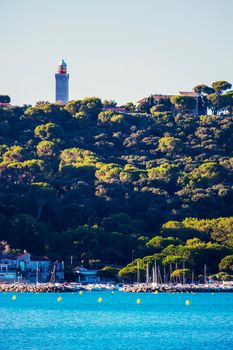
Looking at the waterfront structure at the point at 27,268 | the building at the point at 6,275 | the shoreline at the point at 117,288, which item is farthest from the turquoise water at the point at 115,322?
the building at the point at 6,275

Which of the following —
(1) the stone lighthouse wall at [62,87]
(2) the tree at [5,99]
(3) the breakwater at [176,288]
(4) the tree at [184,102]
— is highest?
(1) the stone lighthouse wall at [62,87]

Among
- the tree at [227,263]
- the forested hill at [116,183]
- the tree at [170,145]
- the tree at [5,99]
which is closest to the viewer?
the tree at [227,263]

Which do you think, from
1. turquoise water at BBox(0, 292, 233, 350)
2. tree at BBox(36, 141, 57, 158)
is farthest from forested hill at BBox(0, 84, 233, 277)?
turquoise water at BBox(0, 292, 233, 350)

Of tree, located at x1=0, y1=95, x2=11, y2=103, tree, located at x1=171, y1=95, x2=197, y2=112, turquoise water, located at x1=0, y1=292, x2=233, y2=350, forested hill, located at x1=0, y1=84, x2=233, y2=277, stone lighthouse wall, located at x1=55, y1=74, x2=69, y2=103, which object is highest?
stone lighthouse wall, located at x1=55, y1=74, x2=69, y2=103

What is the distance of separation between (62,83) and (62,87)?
779 millimetres

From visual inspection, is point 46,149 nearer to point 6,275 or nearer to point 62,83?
point 62,83

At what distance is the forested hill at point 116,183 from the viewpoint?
349ft

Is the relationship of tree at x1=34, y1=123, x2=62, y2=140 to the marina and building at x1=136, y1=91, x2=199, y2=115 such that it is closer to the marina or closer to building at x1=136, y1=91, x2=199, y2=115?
building at x1=136, y1=91, x2=199, y2=115

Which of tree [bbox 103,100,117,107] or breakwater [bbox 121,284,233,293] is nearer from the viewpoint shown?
breakwater [bbox 121,284,233,293]

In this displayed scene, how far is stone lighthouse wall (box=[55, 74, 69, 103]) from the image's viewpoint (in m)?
155

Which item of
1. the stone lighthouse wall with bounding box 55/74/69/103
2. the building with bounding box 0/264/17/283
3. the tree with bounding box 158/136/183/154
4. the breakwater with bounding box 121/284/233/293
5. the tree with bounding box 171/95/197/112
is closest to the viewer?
the breakwater with bounding box 121/284/233/293

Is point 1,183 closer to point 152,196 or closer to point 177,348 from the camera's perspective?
point 152,196

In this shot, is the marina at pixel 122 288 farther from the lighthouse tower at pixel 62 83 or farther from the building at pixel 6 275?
the lighthouse tower at pixel 62 83

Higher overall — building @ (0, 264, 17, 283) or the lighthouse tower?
the lighthouse tower
